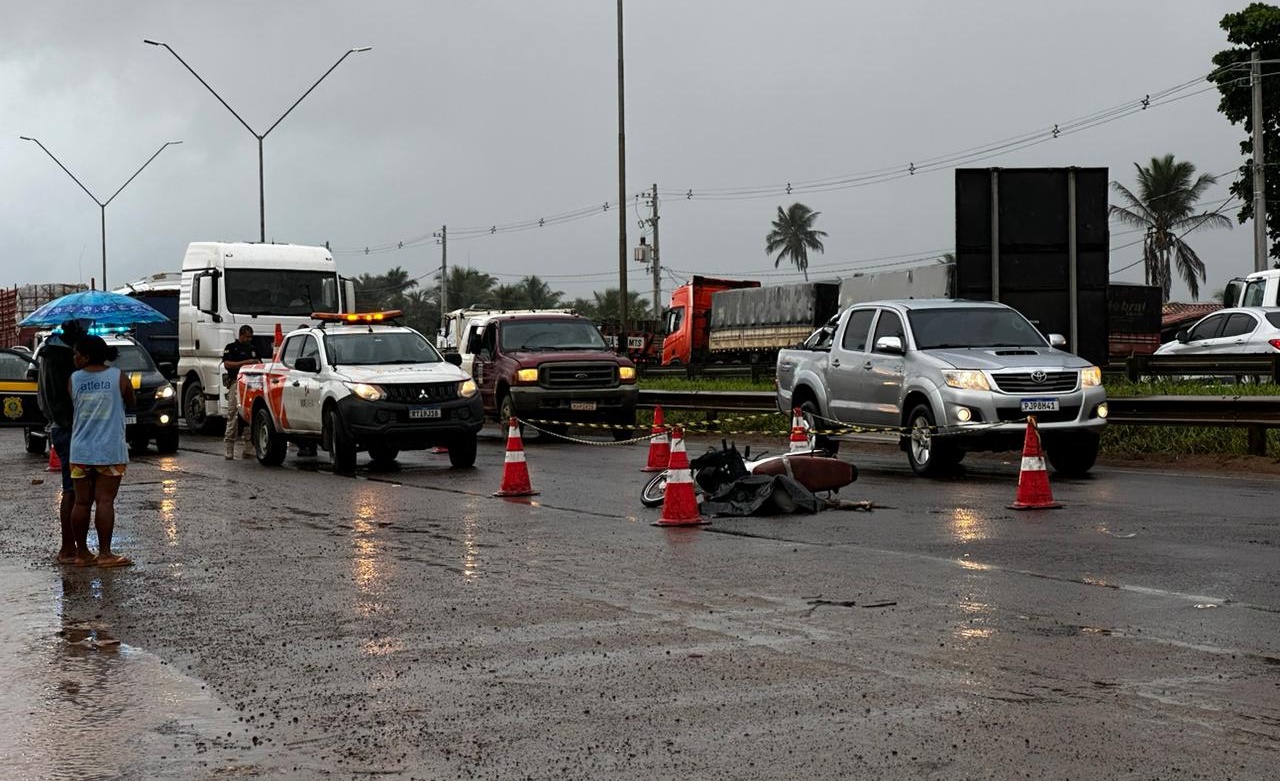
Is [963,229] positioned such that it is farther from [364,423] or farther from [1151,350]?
[1151,350]

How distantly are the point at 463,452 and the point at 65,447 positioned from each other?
925 cm

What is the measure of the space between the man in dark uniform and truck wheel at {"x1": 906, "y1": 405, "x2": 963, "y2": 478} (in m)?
8.91

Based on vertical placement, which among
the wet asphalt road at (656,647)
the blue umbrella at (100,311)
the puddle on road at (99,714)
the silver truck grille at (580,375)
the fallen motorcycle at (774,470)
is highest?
the blue umbrella at (100,311)

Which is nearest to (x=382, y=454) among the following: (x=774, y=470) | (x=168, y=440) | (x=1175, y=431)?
(x=168, y=440)

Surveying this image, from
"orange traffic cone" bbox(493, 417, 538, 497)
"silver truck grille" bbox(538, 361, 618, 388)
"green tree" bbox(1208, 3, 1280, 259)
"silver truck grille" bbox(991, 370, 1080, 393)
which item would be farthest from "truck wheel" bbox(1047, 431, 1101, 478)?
"green tree" bbox(1208, 3, 1280, 259)

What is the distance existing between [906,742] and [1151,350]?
128 feet

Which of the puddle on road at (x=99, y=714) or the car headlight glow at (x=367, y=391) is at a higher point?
the car headlight glow at (x=367, y=391)

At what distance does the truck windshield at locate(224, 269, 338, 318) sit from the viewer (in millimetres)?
28828

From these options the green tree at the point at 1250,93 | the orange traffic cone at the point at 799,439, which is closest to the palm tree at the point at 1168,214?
the green tree at the point at 1250,93

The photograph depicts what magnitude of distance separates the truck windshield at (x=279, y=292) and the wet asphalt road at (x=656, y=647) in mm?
14796

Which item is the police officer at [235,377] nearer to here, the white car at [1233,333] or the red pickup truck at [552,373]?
the red pickup truck at [552,373]

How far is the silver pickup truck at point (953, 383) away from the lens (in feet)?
55.9

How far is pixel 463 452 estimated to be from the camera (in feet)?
68.8

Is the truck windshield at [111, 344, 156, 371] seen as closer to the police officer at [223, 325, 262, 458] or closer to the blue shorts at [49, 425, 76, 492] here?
the police officer at [223, 325, 262, 458]
